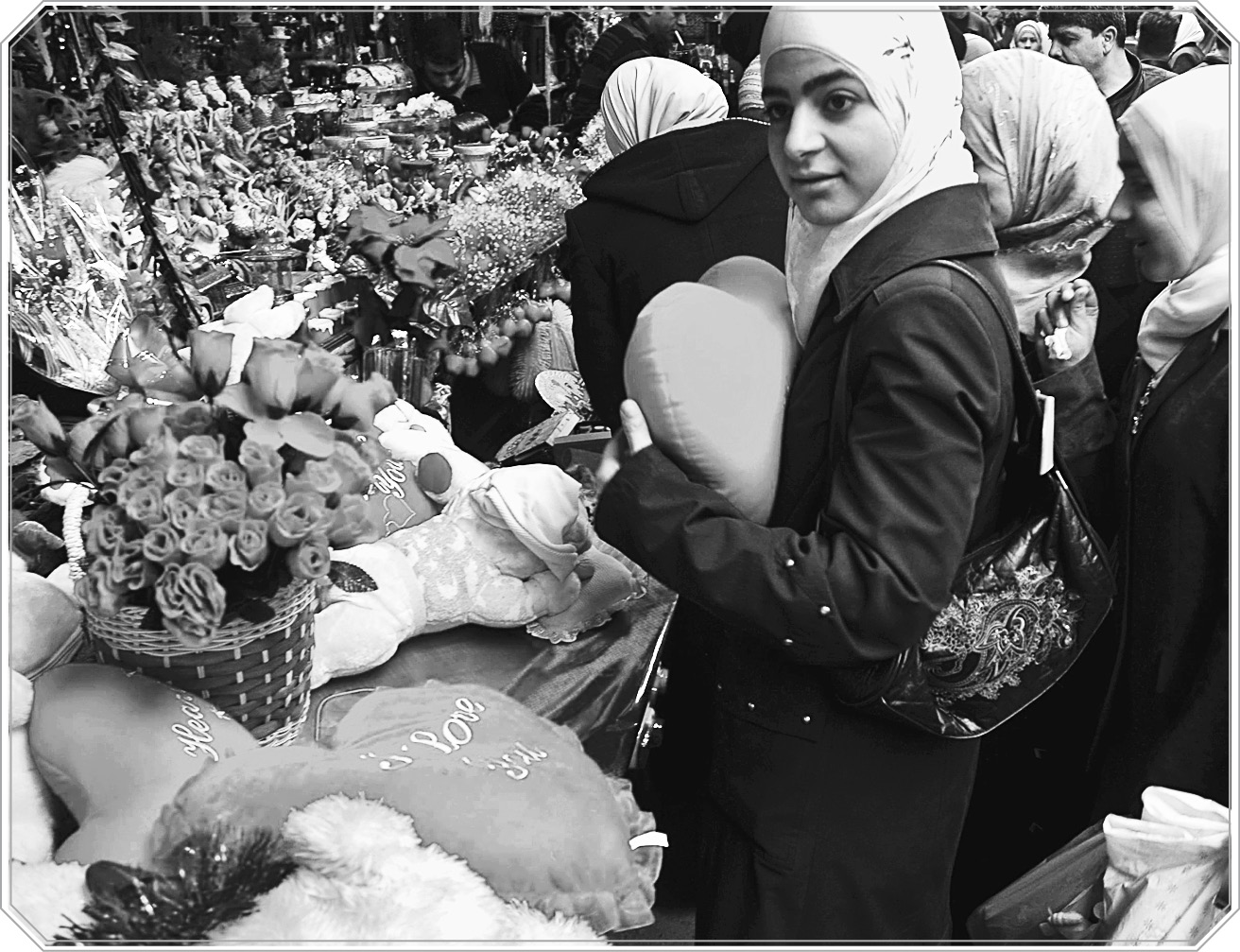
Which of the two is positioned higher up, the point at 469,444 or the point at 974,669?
the point at 974,669

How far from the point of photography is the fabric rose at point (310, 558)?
115 cm

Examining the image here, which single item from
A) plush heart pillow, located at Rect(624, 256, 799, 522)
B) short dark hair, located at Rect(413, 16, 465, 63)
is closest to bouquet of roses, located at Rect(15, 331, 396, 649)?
plush heart pillow, located at Rect(624, 256, 799, 522)

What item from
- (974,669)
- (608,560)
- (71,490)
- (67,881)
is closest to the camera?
(67,881)

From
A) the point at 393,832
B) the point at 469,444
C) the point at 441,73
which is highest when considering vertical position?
the point at 441,73

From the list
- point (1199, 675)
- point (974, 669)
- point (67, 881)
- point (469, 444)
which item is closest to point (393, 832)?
point (67, 881)

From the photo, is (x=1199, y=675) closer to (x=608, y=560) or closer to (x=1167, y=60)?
(x=608, y=560)

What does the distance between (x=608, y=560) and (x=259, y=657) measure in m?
0.68

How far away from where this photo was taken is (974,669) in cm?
135

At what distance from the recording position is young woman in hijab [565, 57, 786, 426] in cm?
218

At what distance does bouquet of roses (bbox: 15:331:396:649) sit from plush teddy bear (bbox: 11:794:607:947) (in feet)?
0.75

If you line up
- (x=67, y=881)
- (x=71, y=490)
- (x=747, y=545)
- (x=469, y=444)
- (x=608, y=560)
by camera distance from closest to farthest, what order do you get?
(x=67, y=881)
(x=747, y=545)
(x=71, y=490)
(x=608, y=560)
(x=469, y=444)

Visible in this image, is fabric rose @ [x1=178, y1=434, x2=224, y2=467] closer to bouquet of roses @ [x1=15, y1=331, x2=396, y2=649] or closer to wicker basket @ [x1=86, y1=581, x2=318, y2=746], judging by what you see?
bouquet of roses @ [x1=15, y1=331, x2=396, y2=649]

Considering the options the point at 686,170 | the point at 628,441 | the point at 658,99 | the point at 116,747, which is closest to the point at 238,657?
the point at 116,747

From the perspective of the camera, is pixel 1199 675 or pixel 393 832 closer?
pixel 393 832
